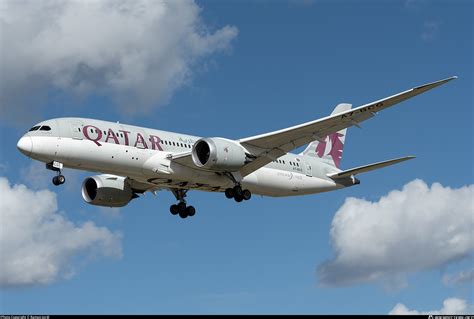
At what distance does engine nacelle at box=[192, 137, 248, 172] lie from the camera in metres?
45.2

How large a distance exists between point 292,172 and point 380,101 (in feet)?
34.7

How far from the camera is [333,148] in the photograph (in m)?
58.2

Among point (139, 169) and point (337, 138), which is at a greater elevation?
point (337, 138)

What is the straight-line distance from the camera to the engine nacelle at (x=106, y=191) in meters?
52.0

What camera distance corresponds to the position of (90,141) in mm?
43562

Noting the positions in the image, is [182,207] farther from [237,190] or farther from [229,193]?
[237,190]

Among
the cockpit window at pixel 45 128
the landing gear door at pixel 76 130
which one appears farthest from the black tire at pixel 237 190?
the cockpit window at pixel 45 128

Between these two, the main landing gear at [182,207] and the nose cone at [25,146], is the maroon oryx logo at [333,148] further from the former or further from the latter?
the nose cone at [25,146]

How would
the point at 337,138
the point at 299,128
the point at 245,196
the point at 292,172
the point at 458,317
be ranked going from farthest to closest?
the point at 337,138 < the point at 292,172 < the point at 245,196 < the point at 299,128 < the point at 458,317

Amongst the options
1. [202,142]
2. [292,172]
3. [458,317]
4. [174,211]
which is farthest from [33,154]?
[458,317]

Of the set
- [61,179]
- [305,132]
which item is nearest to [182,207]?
[305,132]

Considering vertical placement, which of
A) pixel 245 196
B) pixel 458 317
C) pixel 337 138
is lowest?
pixel 458 317

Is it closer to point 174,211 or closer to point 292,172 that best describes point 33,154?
point 174,211

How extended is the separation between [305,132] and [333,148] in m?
12.4
